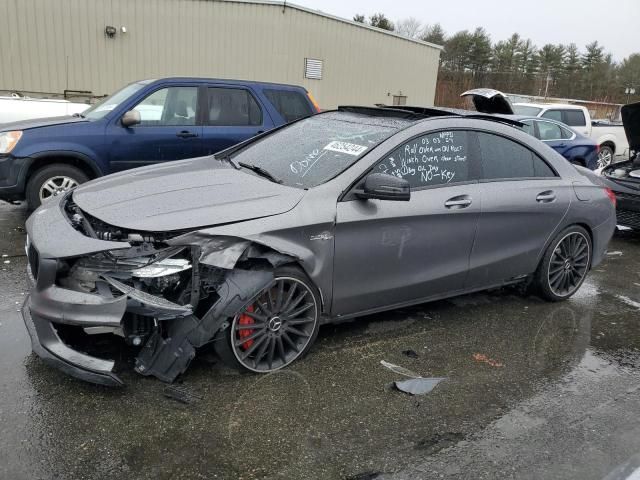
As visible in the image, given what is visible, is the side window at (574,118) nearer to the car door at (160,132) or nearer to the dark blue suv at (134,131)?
the dark blue suv at (134,131)

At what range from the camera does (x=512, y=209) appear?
4.38 m

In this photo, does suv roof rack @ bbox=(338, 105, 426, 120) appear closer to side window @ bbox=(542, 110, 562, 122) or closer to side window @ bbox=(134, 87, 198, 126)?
side window @ bbox=(134, 87, 198, 126)

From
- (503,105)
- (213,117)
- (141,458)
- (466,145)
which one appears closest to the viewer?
(141,458)

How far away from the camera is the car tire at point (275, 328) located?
3275 millimetres

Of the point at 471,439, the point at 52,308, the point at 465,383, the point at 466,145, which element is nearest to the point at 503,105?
the point at 466,145

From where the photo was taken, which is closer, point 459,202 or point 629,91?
point 459,202

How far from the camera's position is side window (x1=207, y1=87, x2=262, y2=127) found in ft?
23.0

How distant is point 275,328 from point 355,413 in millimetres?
713

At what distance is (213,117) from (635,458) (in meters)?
5.80

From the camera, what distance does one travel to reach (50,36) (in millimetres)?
15133

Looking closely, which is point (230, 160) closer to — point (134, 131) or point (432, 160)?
point (432, 160)

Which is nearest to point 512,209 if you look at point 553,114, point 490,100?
point 490,100

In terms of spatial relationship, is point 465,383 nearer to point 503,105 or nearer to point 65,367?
point 65,367

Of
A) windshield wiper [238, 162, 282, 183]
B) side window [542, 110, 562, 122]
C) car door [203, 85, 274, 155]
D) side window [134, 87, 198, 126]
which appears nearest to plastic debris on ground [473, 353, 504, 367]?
windshield wiper [238, 162, 282, 183]
